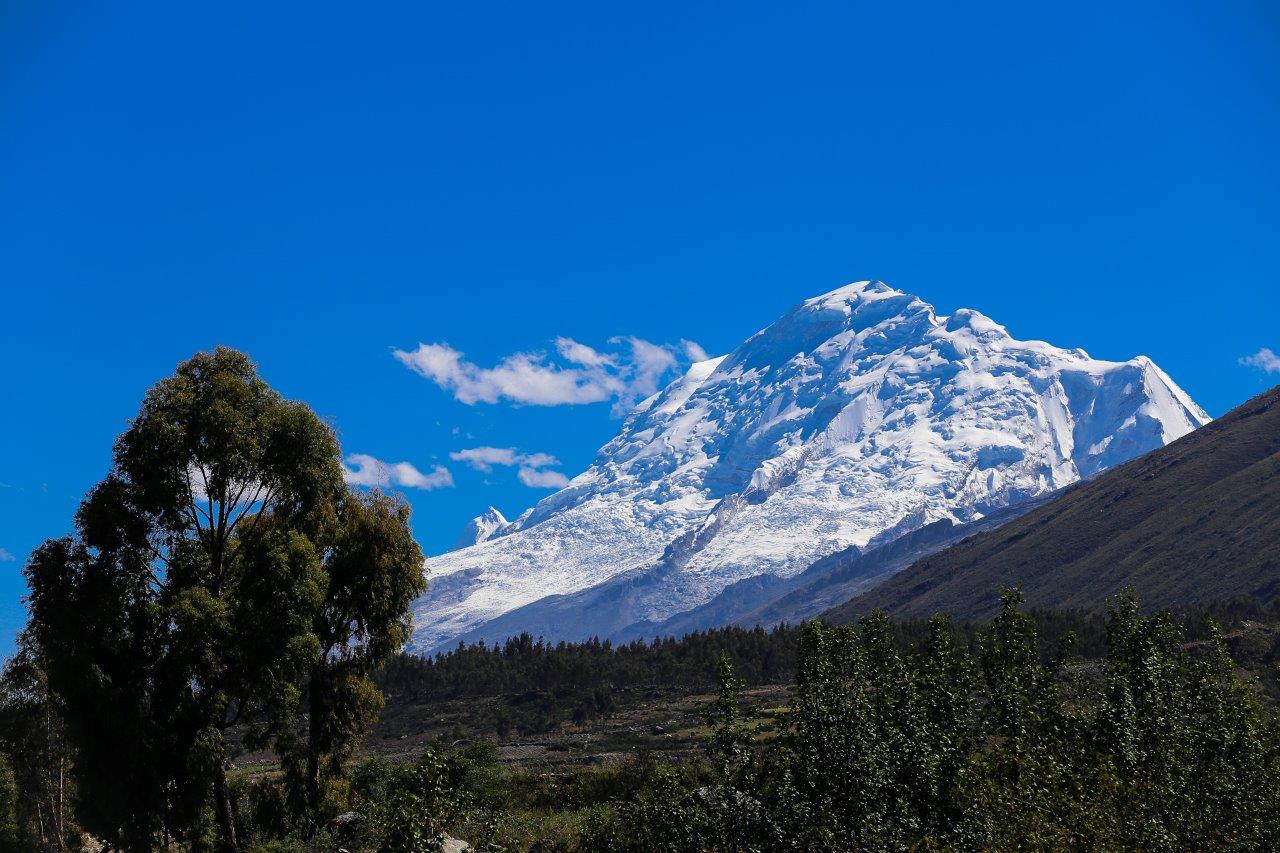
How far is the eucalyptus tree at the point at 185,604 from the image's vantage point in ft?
112

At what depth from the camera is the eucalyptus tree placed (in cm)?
3406

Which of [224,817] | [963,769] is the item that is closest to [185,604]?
[224,817]

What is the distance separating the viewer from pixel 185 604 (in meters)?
33.7

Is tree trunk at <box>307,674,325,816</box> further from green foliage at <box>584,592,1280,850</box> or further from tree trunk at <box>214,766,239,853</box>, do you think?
green foliage at <box>584,592,1280,850</box>

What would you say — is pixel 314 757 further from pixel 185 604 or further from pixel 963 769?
pixel 963 769

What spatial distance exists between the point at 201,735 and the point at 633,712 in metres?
105

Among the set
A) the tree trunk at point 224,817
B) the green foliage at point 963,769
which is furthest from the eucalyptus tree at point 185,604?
the green foliage at point 963,769

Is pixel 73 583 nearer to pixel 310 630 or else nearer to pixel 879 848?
pixel 310 630

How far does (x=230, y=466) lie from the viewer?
3591 cm

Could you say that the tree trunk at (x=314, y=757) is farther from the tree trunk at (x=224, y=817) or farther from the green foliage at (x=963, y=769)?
the green foliage at (x=963, y=769)

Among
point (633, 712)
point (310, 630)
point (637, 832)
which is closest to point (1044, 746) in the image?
point (637, 832)

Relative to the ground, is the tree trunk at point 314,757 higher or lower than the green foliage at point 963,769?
higher

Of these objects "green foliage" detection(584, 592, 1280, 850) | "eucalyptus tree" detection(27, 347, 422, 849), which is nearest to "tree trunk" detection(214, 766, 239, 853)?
"eucalyptus tree" detection(27, 347, 422, 849)

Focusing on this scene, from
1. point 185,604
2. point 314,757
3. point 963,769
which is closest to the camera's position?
point 963,769
